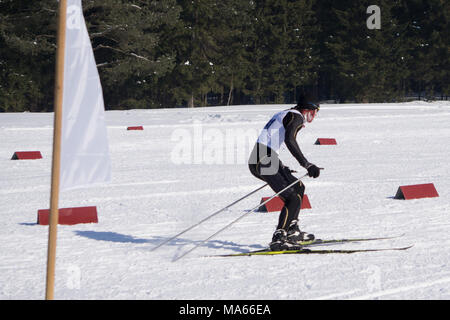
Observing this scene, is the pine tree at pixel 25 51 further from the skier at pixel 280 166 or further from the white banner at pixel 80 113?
the white banner at pixel 80 113

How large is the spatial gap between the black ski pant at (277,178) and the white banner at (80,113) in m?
2.73

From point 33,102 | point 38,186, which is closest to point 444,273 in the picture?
point 38,186

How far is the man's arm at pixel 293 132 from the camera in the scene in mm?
Answer: 6691

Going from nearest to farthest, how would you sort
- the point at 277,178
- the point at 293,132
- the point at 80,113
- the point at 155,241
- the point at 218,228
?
the point at 80,113 → the point at 293,132 → the point at 277,178 → the point at 155,241 → the point at 218,228

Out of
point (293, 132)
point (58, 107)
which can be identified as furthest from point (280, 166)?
point (58, 107)

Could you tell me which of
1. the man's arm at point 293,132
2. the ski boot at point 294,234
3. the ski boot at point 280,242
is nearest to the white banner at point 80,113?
the man's arm at point 293,132

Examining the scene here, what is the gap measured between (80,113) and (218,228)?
4.36 m

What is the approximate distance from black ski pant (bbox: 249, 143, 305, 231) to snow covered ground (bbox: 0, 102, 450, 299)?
0.43 metres

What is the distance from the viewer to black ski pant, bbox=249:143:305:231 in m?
6.93

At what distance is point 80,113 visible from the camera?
14.3 feet

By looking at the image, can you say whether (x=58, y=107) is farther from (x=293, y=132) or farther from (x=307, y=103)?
(x=307, y=103)

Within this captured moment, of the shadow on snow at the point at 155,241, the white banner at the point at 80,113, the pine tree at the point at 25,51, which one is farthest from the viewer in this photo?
the pine tree at the point at 25,51

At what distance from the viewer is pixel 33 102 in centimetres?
4581
